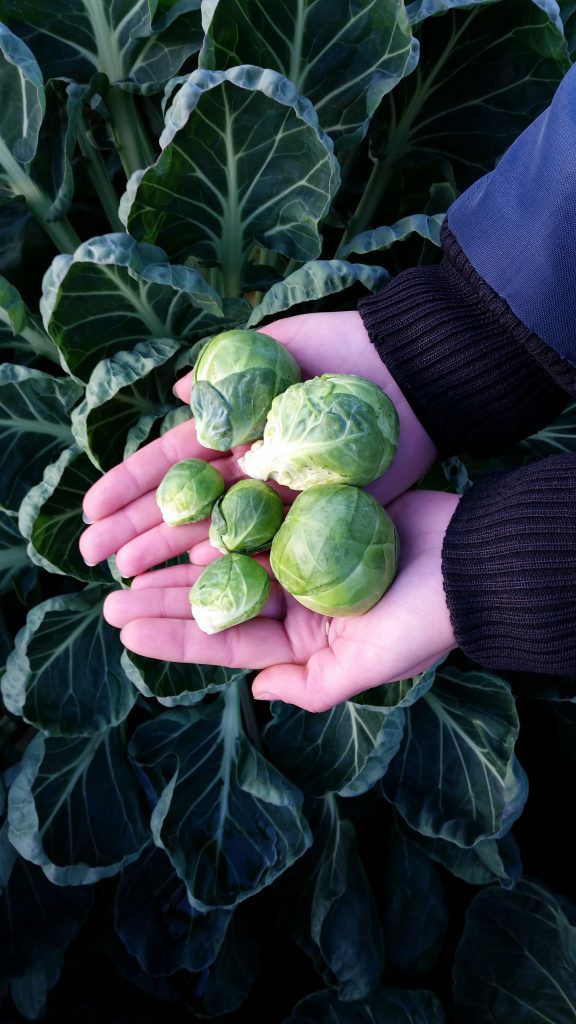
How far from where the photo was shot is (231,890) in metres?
2.33

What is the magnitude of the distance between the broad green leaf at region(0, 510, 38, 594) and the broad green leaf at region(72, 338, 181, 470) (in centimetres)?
50

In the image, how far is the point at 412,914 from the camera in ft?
8.80

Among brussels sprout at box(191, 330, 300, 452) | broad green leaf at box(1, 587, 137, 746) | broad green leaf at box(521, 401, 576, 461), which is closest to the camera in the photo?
brussels sprout at box(191, 330, 300, 452)

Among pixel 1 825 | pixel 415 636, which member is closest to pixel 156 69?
pixel 415 636

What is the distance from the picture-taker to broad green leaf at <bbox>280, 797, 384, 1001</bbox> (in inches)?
97.2


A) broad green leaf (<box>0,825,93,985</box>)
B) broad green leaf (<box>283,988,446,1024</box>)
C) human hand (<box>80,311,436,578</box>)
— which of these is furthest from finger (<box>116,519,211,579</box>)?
broad green leaf (<box>283,988,446,1024</box>)

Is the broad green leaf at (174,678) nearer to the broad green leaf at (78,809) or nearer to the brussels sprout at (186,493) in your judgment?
the brussels sprout at (186,493)

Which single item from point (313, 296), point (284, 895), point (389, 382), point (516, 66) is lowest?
point (284, 895)

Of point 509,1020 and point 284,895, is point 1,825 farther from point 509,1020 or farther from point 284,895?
point 509,1020

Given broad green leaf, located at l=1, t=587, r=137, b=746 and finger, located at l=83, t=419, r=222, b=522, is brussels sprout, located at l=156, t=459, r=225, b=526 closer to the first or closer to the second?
finger, located at l=83, t=419, r=222, b=522

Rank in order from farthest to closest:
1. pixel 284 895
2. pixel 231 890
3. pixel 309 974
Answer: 1. pixel 309 974
2. pixel 284 895
3. pixel 231 890

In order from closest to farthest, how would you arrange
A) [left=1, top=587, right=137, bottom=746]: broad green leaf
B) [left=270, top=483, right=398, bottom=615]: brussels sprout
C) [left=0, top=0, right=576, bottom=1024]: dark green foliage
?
[left=270, top=483, right=398, bottom=615]: brussels sprout < [left=0, top=0, right=576, bottom=1024]: dark green foliage < [left=1, top=587, right=137, bottom=746]: broad green leaf

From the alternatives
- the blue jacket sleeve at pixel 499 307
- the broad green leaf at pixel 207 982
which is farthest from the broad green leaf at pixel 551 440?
the broad green leaf at pixel 207 982

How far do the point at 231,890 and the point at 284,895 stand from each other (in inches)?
19.0
